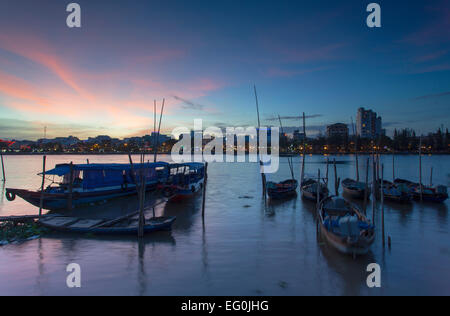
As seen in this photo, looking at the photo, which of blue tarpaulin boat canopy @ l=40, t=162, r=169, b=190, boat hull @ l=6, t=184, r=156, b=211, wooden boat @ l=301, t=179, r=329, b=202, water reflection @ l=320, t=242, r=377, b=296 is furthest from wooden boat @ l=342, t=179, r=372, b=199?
boat hull @ l=6, t=184, r=156, b=211

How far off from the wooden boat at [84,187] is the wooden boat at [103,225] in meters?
3.72

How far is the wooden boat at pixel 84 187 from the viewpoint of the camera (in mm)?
19266

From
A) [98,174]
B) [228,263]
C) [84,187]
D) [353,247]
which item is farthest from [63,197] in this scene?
[353,247]

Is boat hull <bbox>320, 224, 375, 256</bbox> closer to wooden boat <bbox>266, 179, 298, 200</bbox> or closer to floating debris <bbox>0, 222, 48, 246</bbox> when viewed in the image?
wooden boat <bbox>266, 179, 298, 200</bbox>

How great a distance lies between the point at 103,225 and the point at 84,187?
8882 millimetres

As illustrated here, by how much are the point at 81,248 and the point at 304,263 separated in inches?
392

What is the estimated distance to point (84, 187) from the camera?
21.7 metres

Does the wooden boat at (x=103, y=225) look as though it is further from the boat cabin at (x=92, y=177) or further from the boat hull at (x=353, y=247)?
the boat hull at (x=353, y=247)

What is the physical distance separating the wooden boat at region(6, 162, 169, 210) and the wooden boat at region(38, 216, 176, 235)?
372cm

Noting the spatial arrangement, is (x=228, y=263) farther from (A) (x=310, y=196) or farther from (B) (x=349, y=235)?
(A) (x=310, y=196)

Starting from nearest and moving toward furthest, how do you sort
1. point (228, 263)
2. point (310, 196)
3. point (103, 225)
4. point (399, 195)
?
1. point (228, 263)
2. point (103, 225)
3. point (399, 195)
4. point (310, 196)
